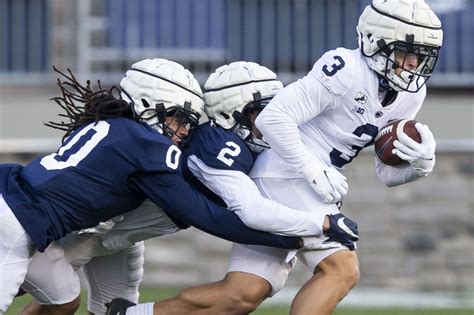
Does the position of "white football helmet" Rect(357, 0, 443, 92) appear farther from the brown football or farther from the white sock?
the white sock

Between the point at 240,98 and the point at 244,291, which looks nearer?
the point at 244,291

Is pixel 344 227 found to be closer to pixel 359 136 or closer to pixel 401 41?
pixel 359 136

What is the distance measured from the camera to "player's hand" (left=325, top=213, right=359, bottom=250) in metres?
6.06

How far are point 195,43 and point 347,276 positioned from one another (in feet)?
19.2

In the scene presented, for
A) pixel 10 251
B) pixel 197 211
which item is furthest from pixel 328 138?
pixel 10 251

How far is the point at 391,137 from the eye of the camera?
6.19 m

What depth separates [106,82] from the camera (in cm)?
1156

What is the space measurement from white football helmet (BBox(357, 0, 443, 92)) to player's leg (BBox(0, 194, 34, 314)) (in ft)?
5.53

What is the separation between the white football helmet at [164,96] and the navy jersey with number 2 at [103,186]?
21 centimetres

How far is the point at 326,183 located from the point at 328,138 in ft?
1.05

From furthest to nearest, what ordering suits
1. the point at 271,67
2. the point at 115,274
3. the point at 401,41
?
the point at 271,67, the point at 115,274, the point at 401,41

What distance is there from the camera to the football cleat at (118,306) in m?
6.35

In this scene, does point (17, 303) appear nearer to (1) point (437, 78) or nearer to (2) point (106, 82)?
(2) point (106, 82)

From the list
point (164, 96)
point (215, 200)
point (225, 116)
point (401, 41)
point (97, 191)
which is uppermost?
point (401, 41)
